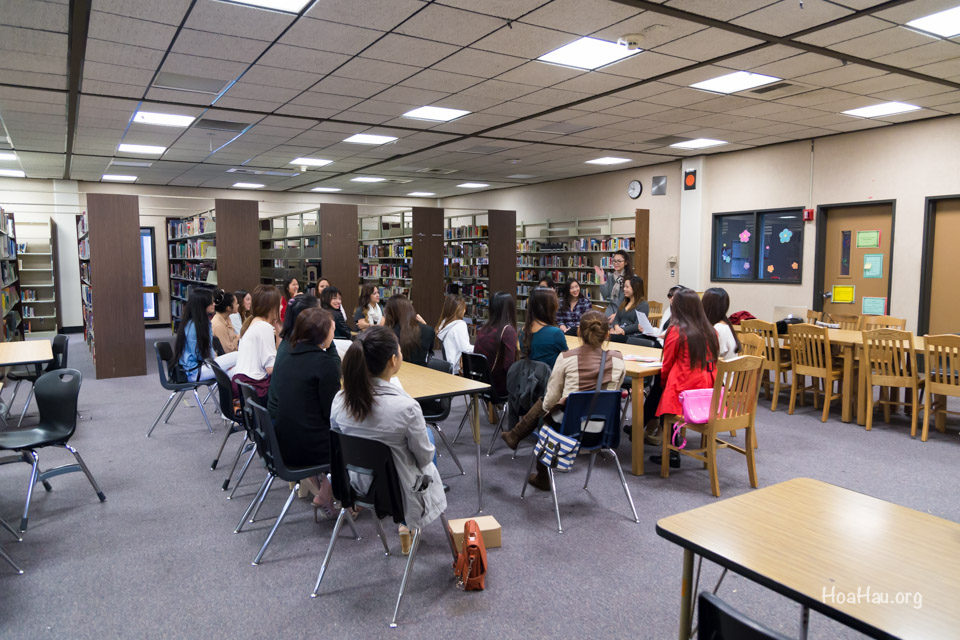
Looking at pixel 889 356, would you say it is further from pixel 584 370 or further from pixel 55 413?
pixel 55 413

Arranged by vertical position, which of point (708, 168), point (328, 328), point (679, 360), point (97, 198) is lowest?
point (679, 360)

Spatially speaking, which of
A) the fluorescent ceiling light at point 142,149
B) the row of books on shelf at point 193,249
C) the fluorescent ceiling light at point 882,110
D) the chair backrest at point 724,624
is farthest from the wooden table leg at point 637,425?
the fluorescent ceiling light at point 142,149

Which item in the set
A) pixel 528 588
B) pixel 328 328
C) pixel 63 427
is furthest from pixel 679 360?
pixel 63 427

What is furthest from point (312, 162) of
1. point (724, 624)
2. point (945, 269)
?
point (724, 624)

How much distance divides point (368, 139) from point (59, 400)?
5.47 metres

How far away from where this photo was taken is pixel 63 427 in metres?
3.82

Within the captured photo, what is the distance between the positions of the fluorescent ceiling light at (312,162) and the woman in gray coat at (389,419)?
7.99 meters

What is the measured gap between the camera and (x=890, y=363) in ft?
17.6

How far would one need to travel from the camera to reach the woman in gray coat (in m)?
2.59

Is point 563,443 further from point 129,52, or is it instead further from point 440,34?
point 129,52

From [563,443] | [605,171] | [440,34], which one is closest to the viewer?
[563,443]

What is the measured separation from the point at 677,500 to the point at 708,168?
7083 millimetres

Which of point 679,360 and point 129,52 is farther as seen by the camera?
point 129,52

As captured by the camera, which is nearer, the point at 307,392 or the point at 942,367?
the point at 307,392
